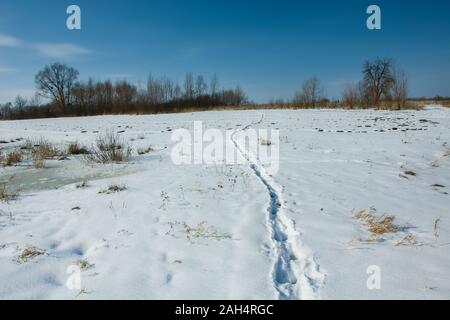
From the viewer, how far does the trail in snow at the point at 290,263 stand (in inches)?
94.7

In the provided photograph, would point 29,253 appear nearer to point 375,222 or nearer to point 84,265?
point 84,265

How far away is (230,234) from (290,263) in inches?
32.9

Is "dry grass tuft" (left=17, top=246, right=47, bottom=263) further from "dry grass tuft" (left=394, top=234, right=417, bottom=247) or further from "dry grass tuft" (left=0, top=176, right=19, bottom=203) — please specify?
"dry grass tuft" (left=394, top=234, right=417, bottom=247)

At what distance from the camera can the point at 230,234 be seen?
3.44 meters

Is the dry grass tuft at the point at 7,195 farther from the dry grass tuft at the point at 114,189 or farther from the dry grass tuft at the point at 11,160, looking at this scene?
the dry grass tuft at the point at 11,160

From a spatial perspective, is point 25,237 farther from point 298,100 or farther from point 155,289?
point 298,100

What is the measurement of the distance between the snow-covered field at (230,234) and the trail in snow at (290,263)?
13 mm

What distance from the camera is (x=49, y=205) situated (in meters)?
4.46

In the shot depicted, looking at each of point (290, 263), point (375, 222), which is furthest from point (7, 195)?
point (375, 222)

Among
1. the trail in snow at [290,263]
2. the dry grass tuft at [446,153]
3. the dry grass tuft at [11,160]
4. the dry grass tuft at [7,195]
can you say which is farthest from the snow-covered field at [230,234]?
the dry grass tuft at [446,153]

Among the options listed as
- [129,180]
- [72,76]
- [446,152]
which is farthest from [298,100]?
[72,76]

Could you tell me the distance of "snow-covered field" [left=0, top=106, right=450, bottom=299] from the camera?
2.47 meters

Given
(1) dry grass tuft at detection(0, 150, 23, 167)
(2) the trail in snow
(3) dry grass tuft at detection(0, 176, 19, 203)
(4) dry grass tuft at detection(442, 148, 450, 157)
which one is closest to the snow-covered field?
(2) the trail in snow

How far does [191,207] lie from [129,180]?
2.09 m
